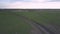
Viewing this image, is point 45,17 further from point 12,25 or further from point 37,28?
point 12,25

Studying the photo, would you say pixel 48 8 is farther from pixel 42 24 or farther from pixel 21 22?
pixel 21 22

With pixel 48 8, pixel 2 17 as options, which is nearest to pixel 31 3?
pixel 48 8

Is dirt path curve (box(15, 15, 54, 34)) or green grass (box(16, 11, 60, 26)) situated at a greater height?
green grass (box(16, 11, 60, 26))

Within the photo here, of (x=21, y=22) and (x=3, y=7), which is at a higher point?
(x=3, y=7)

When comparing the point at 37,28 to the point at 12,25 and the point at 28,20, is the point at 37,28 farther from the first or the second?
the point at 12,25

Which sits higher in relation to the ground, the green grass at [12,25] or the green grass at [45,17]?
the green grass at [45,17]

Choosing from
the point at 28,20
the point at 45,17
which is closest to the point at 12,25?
the point at 28,20

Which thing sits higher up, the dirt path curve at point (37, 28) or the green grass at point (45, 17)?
the green grass at point (45, 17)
